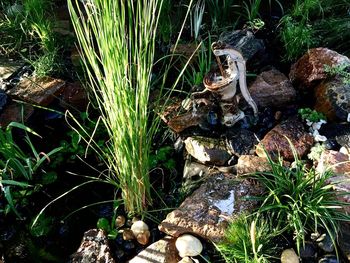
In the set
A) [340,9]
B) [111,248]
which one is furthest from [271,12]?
[111,248]

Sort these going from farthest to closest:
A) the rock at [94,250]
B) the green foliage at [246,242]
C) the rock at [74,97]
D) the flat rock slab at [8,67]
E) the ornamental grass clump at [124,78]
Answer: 1. the flat rock slab at [8,67]
2. the rock at [74,97]
3. the rock at [94,250]
4. the green foliage at [246,242]
5. the ornamental grass clump at [124,78]

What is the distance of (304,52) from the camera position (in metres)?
2.87

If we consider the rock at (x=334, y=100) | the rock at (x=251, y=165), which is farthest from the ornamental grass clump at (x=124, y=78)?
the rock at (x=334, y=100)

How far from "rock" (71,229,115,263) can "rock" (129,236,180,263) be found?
0.15 m

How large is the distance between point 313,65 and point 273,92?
0.97 feet

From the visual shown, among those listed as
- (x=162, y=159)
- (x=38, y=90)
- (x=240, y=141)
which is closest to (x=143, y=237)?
(x=162, y=159)

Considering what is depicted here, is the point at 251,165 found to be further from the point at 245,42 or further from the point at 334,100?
the point at 245,42

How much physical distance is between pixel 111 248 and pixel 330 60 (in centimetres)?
171

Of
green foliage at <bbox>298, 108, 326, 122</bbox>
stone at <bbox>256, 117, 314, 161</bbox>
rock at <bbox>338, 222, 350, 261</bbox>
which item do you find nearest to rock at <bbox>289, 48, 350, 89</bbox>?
green foliage at <bbox>298, 108, 326, 122</bbox>

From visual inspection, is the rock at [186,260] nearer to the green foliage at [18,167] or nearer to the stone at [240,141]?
the stone at [240,141]

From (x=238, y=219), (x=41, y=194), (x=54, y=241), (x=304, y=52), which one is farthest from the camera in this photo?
(x=304, y=52)

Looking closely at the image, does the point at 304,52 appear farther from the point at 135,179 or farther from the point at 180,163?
the point at 135,179

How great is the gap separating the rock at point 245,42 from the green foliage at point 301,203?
3.24 ft

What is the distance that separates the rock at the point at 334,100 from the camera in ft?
8.26
